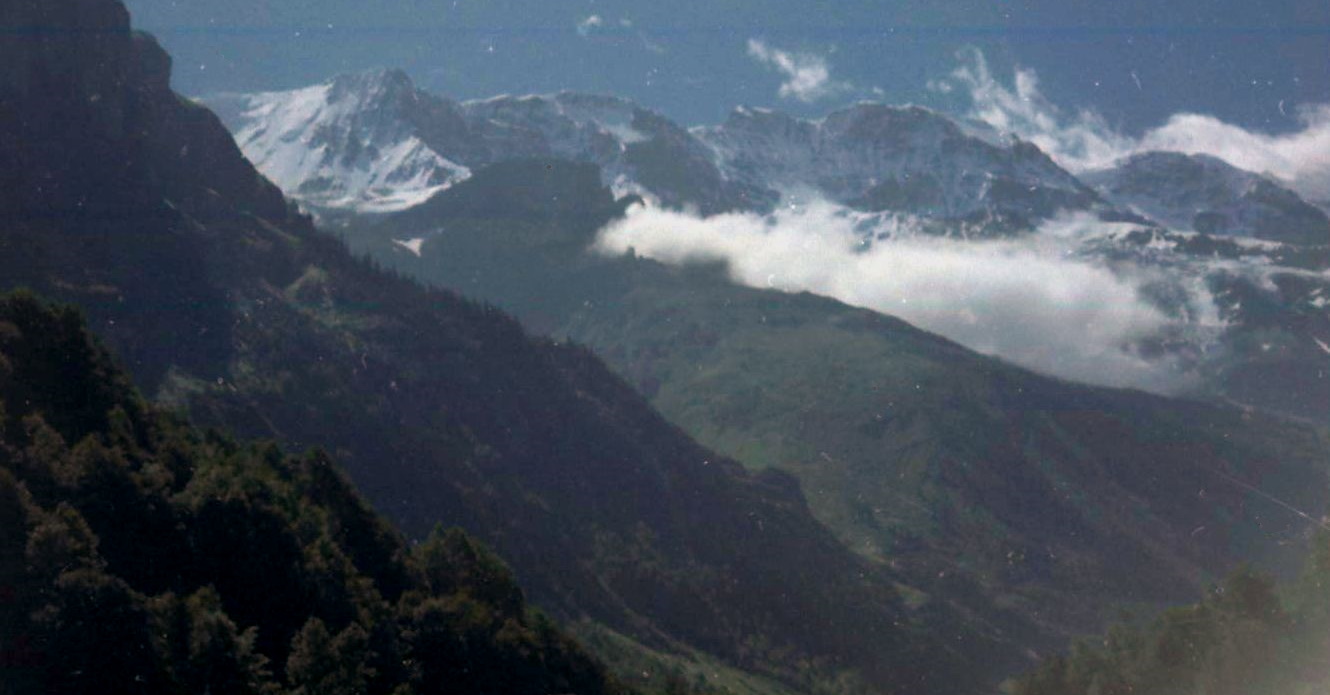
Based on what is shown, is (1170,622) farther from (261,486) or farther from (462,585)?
(261,486)

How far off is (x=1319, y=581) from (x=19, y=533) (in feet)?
337

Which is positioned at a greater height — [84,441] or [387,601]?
[84,441]

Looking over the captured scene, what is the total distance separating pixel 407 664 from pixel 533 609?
19.9 meters

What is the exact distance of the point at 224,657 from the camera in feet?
177

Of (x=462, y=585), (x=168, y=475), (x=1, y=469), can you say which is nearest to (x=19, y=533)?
(x=1, y=469)

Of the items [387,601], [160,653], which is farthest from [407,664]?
[160,653]

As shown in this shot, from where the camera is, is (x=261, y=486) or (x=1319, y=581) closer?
(x=261, y=486)

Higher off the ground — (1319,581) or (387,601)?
(1319,581)

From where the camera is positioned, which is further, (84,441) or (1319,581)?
(1319,581)

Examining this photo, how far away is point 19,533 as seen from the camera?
186ft

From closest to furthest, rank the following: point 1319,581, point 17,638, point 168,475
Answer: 1. point 17,638
2. point 168,475
3. point 1319,581

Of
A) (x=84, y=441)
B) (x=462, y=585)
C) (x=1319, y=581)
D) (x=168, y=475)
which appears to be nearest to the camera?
(x=84, y=441)

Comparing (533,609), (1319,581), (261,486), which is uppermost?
(1319,581)

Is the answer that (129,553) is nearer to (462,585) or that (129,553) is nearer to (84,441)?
(84,441)
